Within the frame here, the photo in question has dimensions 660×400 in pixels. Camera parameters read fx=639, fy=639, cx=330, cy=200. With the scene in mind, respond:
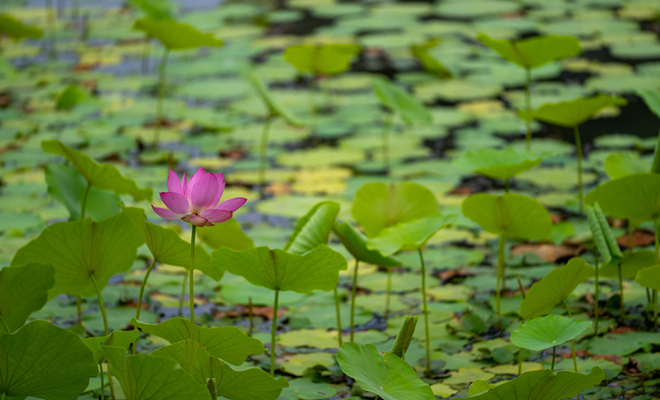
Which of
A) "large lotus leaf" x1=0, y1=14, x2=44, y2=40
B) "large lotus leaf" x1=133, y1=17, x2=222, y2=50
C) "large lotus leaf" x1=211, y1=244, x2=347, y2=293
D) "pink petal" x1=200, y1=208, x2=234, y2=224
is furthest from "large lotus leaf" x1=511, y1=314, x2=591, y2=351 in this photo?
"large lotus leaf" x1=0, y1=14, x2=44, y2=40

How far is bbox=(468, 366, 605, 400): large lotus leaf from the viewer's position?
81 centimetres

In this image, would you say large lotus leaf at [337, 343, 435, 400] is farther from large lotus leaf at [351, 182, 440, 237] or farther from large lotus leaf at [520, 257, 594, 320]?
large lotus leaf at [351, 182, 440, 237]

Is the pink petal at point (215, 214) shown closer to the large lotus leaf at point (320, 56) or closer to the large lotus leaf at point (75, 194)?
the large lotus leaf at point (75, 194)

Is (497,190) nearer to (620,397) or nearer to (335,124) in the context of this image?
(335,124)

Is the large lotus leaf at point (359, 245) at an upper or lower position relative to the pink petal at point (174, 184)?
lower

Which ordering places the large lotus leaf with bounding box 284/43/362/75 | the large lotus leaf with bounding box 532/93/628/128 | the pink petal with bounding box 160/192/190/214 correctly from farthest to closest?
the large lotus leaf with bounding box 284/43/362/75
the large lotus leaf with bounding box 532/93/628/128
the pink petal with bounding box 160/192/190/214

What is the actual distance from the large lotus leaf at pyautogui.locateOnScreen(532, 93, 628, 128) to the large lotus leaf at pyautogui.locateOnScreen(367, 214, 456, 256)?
0.55 metres

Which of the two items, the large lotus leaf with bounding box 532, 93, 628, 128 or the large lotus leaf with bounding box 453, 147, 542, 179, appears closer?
the large lotus leaf with bounding box 453, 147, 542, 179

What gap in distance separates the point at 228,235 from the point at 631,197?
739 millimetres

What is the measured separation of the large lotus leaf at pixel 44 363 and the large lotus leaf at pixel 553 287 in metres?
0.65

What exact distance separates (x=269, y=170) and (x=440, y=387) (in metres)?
1.25

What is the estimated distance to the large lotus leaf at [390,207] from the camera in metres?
1.26

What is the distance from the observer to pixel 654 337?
120 centimetres

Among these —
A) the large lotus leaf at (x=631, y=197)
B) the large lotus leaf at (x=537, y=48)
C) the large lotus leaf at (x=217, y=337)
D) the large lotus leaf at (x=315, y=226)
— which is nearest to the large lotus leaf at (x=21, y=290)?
the large lotus leaf at (x=217, y=337)
